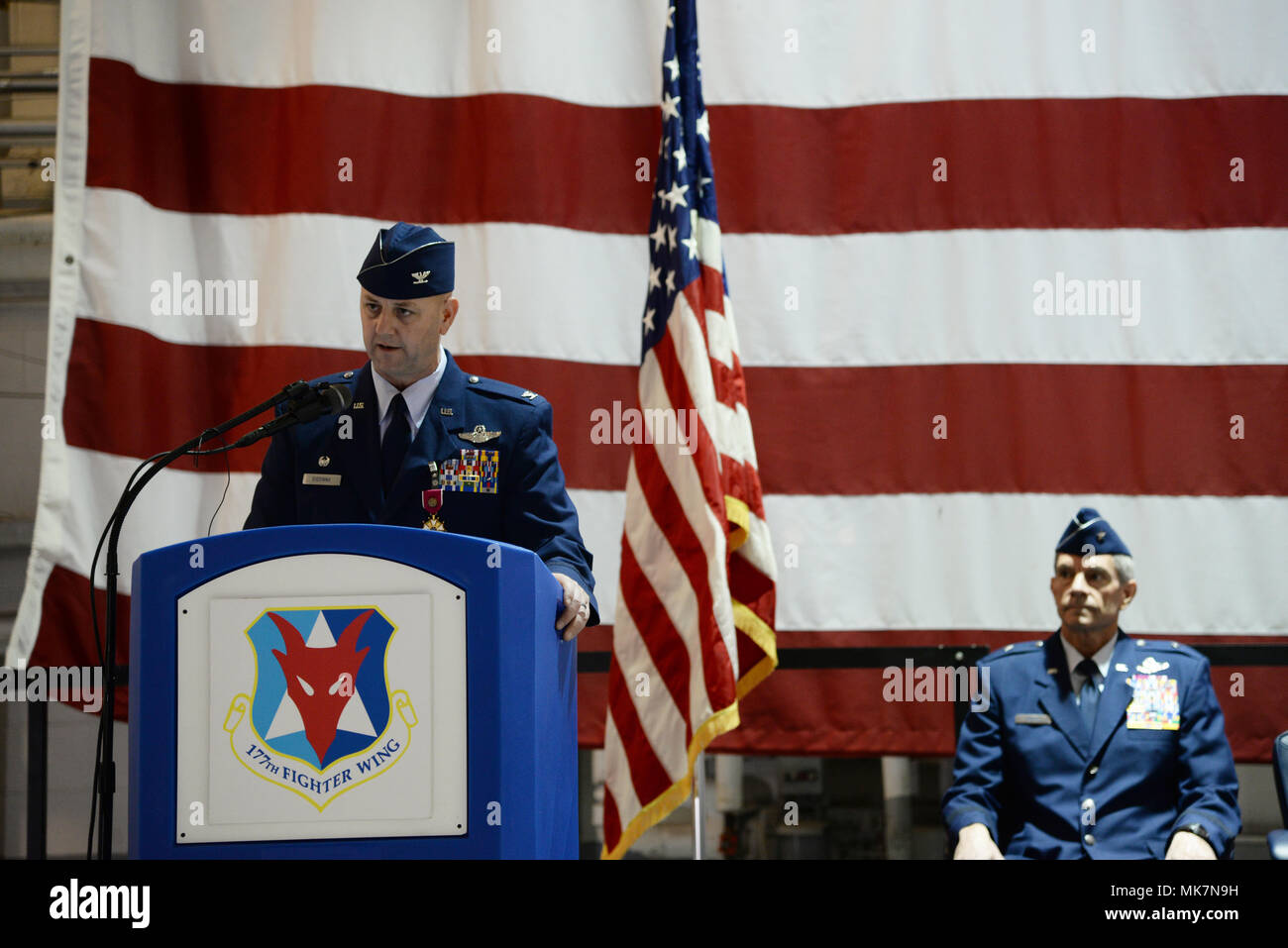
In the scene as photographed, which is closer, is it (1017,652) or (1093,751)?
(1093,751)

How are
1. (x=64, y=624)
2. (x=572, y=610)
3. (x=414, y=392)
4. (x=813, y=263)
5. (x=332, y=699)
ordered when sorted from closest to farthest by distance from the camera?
1. (x=332, y=699)
2. (x=572, y=610)
3. (x=414, y=392)
4. (x=64, y=624)
5. (x=813, y=263)

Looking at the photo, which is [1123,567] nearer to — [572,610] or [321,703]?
[572,610]

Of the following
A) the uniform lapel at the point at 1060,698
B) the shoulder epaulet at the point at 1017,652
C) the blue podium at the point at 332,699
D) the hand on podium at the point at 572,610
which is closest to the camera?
the blue podium at the point at 332,699

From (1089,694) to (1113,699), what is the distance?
57mm

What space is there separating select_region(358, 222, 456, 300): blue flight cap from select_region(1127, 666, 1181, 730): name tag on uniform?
1.55 m

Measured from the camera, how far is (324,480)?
193 centimetres

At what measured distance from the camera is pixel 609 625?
349 centimetres

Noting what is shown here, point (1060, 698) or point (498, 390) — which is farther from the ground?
point (498, 390)

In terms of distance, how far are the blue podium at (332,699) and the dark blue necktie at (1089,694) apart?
63.9 inches

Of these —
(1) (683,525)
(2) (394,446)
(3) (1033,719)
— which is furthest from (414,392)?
(3) (1033,719)

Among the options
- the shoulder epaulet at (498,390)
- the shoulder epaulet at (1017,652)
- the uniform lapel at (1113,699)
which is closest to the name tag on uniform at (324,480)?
the shoulder epaulet at (498,390)

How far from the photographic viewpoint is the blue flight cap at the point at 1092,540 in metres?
2.79

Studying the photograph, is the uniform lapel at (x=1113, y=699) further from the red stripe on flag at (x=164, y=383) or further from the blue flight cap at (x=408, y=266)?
the red stripe on flag at (x=164, y=383)
